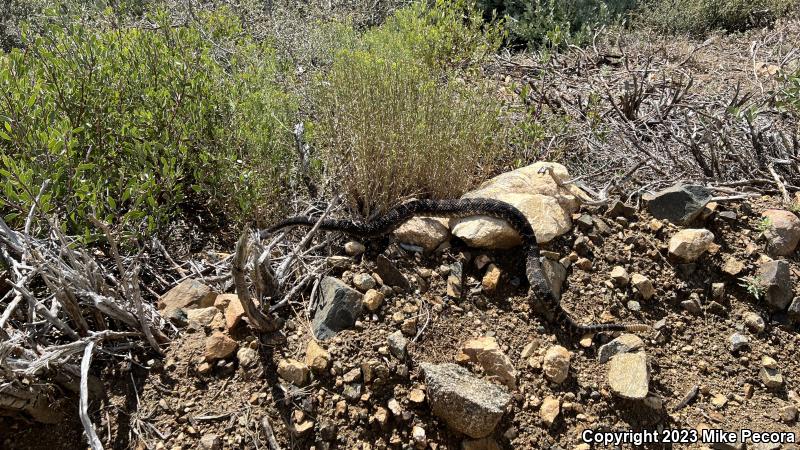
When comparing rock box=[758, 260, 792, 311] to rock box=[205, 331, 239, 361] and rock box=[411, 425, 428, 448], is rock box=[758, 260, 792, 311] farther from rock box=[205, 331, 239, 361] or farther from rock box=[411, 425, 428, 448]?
rock box=[205, 331, 239, 361]

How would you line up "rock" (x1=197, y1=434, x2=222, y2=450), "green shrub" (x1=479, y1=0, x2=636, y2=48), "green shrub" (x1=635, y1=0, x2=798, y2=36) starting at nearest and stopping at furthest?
"rock" (x1=197, y1=434, x2=222, y2=450)
"green shrub" (x1=479, y1=0, x2=636, y2=48)
"green shrub" (x1=635, y1=0, x2=798, y2=36)

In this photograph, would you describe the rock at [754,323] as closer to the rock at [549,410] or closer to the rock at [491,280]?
the rock at [549,410]

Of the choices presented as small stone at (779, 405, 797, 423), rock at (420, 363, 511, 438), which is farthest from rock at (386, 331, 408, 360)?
small stone at (779, 405, 797, 423)

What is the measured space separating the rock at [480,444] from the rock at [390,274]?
87cm

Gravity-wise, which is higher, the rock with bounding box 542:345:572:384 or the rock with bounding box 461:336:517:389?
the rock with bounding box 461:336:517:389

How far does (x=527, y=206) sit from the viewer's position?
3.50 metres

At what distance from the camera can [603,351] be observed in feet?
9.71

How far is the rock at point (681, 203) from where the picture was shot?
3.50 m

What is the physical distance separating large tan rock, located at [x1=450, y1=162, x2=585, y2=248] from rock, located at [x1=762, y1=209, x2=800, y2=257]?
1.09m

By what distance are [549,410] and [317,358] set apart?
1.10 m

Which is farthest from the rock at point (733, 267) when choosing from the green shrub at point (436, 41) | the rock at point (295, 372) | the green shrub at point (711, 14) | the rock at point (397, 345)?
the green shrub at point (711, 14)

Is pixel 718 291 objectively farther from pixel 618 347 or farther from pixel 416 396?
pixel 416 396

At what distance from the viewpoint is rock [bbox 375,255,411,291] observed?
3127mm

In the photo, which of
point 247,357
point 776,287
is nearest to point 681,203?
point 776,287
